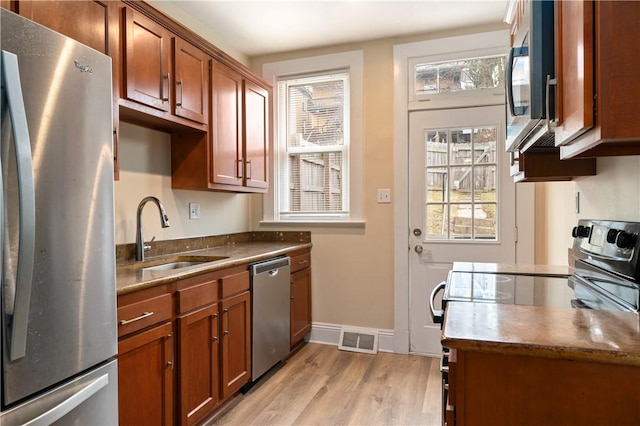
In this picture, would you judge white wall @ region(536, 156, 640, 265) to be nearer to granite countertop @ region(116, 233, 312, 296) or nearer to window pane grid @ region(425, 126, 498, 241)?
window pane grid @ region(425, 126, 498, 241)

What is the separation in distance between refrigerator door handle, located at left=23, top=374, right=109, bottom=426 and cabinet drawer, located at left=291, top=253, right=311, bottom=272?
1.81 meters

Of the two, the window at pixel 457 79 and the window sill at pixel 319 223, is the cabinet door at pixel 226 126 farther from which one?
the window at pixel 457 79

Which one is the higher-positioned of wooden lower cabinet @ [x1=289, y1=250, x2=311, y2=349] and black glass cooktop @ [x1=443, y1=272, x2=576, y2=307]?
black glass cooktop @ [x1=443, y1=272, x2=576, y2=307]

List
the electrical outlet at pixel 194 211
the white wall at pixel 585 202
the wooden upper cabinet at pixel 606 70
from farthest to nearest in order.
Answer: the electrical outlet at pixel 194 211
the white wall at pixel 585 202
the wooden upper cabinet at pixel 606 70

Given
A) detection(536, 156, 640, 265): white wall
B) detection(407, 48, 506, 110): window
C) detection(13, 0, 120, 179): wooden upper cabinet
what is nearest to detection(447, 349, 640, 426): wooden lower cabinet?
detection(536, 156, 640, 265): white wall

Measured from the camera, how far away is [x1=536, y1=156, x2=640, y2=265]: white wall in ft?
4.66

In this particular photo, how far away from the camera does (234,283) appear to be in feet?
7.68

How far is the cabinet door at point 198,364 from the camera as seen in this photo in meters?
1.90

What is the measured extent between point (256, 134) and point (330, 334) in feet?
5.93

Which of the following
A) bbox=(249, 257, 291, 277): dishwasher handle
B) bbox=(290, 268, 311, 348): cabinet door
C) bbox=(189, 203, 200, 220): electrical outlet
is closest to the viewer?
bbox=(249, 257, 291, 277): dishwasher handle

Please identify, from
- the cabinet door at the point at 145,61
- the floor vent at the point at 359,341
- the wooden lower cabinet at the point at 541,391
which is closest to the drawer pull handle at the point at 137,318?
the cabinet door at the point at 145,61

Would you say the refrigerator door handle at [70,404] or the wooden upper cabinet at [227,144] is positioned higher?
the wooden upper cabinet at [227,144]

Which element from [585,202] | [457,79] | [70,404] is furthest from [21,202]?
[457,79]

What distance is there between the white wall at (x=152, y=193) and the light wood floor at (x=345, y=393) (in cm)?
118
